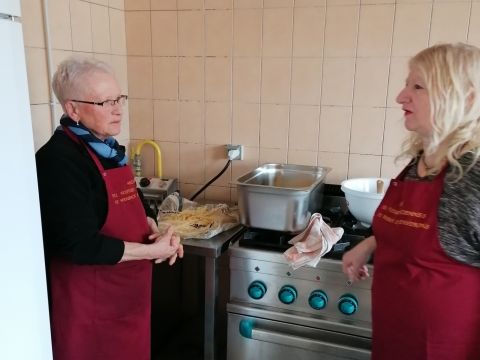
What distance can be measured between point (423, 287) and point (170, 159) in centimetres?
128

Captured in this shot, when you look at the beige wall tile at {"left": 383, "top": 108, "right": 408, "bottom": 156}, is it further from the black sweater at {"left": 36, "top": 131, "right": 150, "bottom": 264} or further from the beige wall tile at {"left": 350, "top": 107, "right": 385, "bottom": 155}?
the black sweater at {"left": 36, "top": 131, "right": 150, "bottom": 264}

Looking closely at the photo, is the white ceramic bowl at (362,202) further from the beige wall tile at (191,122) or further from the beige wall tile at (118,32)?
the beige wall tile at (118,32)

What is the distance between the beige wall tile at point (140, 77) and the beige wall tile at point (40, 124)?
1.58ft

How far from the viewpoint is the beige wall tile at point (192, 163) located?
1951 mm

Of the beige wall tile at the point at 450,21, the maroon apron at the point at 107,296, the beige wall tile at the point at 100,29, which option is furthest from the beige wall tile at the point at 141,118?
the beige wall tile at the point at 450,21

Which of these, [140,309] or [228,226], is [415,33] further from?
[140,309]

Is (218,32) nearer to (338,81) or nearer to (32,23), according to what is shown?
(338,81)

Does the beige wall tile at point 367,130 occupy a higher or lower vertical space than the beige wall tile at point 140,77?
lower

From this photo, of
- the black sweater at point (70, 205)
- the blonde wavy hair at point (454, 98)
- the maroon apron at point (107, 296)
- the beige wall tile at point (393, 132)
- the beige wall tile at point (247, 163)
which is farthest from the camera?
the beige wall tile at point (247, 163)

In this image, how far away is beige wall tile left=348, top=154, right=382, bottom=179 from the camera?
5.66 ft

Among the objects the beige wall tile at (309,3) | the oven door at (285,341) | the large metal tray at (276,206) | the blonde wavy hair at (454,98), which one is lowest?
the oven door at (285,341)

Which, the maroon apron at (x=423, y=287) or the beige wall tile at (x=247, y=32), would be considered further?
the beige wall tile at (x=247, y=32)

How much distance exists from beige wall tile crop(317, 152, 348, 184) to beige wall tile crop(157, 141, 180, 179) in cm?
62

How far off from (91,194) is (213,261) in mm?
509
